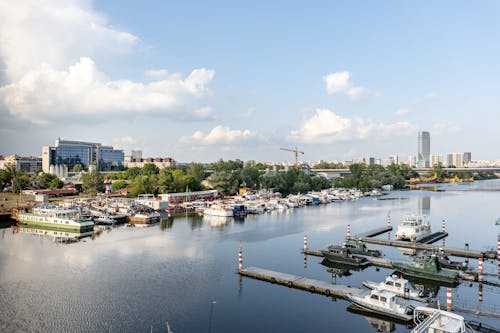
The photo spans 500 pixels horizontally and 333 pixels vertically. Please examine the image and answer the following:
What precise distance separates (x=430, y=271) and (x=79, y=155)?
83083 mm

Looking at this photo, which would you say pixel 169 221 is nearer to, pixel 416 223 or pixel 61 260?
pixel 61 260

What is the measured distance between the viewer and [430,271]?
1188cm

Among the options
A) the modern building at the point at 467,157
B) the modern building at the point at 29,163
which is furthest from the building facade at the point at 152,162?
the modern building at the point at 467,157

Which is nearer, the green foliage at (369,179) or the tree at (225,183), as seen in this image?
the tree at (225,183)

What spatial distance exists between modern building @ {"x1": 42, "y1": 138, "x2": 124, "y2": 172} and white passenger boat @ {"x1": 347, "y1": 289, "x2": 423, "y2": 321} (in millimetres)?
71595

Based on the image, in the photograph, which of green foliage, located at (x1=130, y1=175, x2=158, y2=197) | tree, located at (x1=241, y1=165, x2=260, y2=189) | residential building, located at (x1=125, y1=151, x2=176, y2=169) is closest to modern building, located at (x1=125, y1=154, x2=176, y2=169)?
residential building, located at (x1=125, y1=151, x2=176, y2=169)

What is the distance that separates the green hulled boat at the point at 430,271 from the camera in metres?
11.7

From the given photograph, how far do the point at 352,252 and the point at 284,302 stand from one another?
587 centimetres

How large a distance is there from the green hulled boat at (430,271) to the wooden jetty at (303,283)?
108 inches

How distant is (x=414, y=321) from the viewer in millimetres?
8445

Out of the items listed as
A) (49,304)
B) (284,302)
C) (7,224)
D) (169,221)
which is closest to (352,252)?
(284,302)

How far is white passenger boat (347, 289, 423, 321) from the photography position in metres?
9.03

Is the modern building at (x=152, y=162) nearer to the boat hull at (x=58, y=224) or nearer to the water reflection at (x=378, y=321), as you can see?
the boat hull at (x=58, y=224)

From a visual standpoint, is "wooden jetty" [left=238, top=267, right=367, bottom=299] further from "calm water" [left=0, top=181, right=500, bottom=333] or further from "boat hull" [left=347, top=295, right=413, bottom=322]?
"boat hull" [left=347, top=295, right=413, bottom=322]
